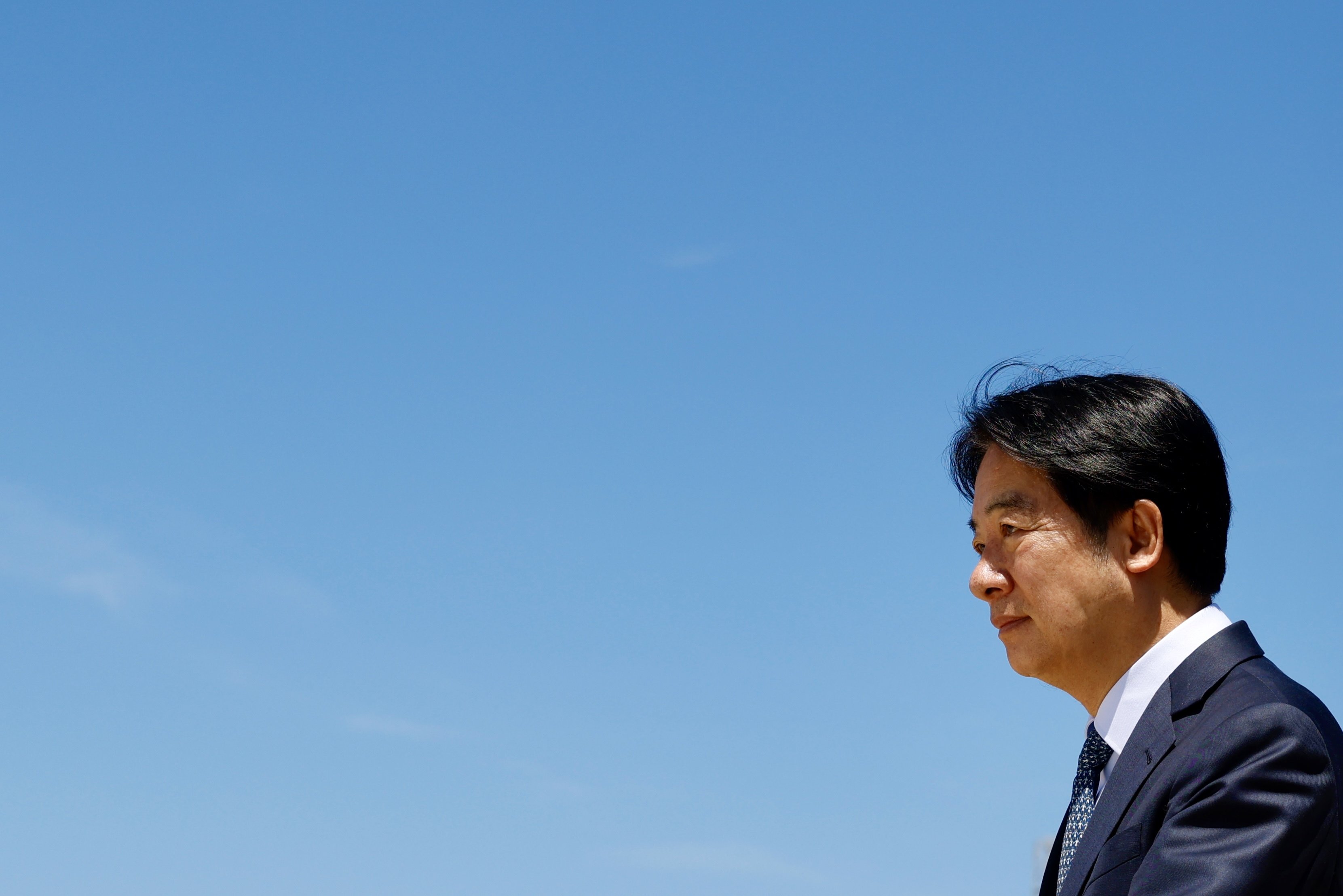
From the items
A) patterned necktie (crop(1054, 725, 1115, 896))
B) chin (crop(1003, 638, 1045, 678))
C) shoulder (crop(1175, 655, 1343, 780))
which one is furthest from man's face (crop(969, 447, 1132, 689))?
shoulder (crop(1175, 655, 1343, 780))

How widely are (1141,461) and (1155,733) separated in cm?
107

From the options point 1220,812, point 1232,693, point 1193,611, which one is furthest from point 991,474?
point 1220,812

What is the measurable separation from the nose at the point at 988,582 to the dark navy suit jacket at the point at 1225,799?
82 cm

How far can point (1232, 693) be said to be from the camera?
482 cm

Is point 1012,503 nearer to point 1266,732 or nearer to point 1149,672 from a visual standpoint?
point 1149,672

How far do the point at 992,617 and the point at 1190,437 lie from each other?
41.5 inches

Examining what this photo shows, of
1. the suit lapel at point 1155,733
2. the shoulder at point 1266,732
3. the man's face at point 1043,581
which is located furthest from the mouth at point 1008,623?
the shoulder at point 1266,732

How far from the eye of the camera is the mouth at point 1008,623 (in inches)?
221

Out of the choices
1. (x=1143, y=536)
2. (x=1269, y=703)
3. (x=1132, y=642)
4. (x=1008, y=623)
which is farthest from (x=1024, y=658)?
(x=1269, y=703)

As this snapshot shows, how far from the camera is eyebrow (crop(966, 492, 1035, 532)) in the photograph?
5.66 m

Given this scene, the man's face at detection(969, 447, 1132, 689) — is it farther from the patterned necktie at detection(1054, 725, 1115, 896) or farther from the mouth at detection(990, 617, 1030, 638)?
the patterned necktie at detection(1054, 725, 1115, 896)

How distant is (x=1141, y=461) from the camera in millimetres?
5469

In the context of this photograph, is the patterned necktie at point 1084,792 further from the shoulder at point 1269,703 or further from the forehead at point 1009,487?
the forehead at point 1009,487

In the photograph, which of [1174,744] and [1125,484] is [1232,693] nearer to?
[1174,744]
